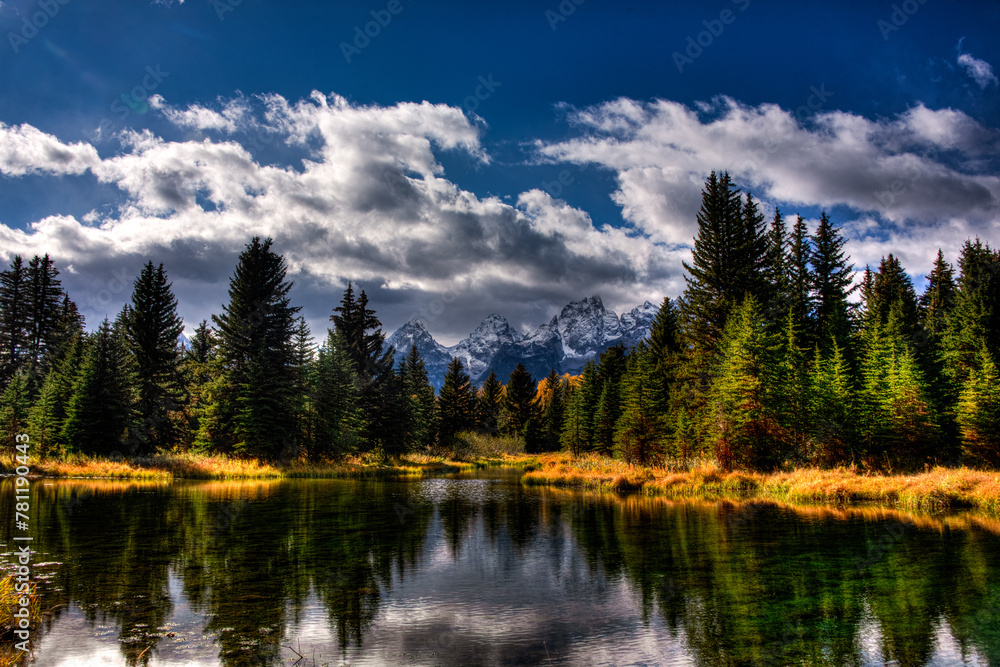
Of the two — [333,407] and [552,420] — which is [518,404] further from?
[333,407]

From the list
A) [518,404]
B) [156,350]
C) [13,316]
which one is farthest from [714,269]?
[13,316]

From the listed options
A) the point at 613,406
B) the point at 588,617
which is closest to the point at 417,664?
the point at 588,617

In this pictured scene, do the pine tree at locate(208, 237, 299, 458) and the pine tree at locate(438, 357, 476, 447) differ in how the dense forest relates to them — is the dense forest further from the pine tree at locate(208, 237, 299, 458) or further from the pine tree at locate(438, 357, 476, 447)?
the pine tree at locate(438, 357, 476, 447)

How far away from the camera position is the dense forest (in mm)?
30734

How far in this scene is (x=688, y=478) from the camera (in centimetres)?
2964

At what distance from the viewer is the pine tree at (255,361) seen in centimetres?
4153

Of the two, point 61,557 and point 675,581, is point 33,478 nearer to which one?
point 61,557

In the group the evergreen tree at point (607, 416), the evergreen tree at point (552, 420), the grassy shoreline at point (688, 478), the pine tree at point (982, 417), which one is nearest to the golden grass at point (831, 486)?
the grassy shoreline at point (688, 478)

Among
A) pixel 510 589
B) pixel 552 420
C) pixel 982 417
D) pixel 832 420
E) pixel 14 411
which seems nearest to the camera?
pixel 510 589

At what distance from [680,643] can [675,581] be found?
3557mm

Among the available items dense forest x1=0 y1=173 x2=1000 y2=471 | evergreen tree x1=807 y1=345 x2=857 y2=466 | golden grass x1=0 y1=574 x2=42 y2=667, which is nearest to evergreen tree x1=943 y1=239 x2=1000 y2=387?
dense forest x1=0 y1=173 x2=1000 y2=471

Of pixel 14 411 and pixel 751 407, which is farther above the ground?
pixel 14 411

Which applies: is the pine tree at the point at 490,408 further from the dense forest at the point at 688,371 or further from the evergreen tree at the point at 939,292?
the evergreen tree at the point at 939,292

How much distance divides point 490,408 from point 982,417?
84.6 metres
